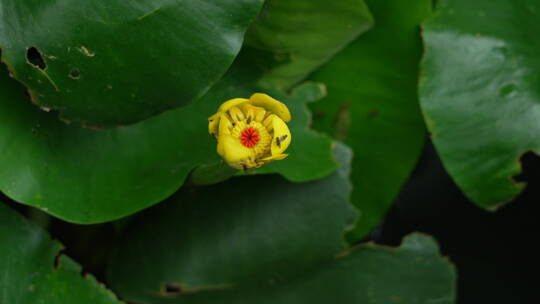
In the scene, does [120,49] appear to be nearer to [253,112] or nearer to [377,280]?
[253,112]

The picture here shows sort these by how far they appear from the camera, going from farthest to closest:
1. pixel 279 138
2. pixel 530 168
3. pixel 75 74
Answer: pixel 530 168
pixel 75 74
pixel 279 138

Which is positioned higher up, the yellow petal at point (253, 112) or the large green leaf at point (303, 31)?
the yellow petal at point (253, 112)

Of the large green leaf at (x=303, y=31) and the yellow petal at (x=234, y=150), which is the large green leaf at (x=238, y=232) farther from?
the yellow petal at (x=234, y=150)

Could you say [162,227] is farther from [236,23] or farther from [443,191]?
[443,191]

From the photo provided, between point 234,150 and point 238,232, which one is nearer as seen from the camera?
point 234,150

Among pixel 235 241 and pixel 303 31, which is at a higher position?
pixel 303 31

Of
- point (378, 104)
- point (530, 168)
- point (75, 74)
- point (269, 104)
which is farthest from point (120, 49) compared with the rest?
point (530, 168)

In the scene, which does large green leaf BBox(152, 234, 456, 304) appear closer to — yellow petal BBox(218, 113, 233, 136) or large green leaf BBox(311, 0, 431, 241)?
large green leaf BBox(311, 0, 431, 241)

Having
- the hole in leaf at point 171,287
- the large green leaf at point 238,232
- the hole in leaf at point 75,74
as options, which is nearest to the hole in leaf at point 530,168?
the large green leaf at point 238,232
